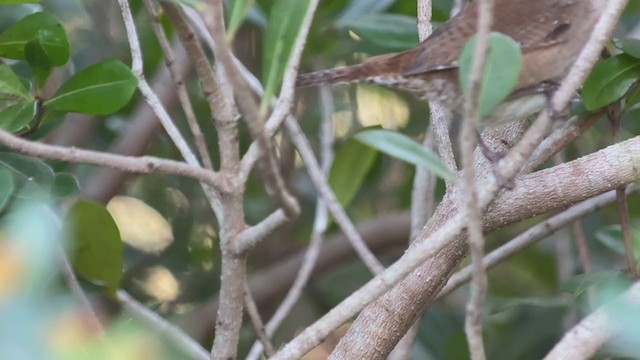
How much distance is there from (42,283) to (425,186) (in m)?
1.40

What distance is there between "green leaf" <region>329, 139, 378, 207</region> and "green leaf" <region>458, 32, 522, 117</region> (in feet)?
1.28

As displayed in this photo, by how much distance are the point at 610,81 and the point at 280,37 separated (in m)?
0.80

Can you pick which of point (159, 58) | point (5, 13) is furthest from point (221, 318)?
point (159, 58)

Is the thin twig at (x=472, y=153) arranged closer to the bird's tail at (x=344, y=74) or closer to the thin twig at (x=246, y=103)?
the thin twig at (x=246, y=103)

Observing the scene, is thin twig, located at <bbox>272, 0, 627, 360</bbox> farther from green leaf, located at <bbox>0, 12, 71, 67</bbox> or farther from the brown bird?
green leaf, located at <bbox>0, 12, 71, 67</bbox>

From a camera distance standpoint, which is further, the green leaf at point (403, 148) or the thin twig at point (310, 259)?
the thin twig at point (310, 259)

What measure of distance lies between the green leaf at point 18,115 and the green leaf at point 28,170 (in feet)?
0.26

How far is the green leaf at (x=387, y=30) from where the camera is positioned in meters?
1.89

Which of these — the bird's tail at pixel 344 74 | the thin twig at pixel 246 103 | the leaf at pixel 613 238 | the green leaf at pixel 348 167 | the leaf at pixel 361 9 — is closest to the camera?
the thin twig at pixel 246 103

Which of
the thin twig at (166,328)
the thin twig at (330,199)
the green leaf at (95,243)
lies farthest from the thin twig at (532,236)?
the green leaf at (95,243)

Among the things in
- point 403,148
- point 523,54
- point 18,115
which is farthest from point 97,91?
point 523,54

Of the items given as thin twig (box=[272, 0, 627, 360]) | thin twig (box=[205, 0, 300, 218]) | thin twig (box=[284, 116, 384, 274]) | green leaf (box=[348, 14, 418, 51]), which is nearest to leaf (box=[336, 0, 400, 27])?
green leaf (box=[348, 14, 418, 51])

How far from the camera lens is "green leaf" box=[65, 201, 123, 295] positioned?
4.95 ft

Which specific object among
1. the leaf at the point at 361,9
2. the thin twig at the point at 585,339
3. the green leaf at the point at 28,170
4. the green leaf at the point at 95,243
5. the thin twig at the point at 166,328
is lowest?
the thin twig at the point at 166,328
